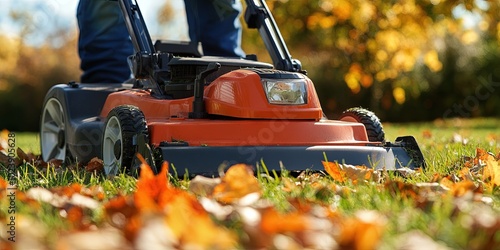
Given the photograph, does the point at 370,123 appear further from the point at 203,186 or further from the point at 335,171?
the point at 203,186

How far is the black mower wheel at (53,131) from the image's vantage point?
164 inches

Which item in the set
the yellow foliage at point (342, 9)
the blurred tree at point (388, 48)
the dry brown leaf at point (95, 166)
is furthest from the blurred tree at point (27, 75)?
the dry brown leaf at point (95, 166)

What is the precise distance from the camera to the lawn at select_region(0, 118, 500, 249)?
56.6 inches

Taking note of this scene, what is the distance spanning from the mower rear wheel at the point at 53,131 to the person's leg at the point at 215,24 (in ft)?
2.85

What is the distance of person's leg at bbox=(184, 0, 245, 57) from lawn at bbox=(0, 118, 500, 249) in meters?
1.64

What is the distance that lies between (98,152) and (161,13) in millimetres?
14651

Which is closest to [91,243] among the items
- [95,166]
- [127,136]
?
[127,136]

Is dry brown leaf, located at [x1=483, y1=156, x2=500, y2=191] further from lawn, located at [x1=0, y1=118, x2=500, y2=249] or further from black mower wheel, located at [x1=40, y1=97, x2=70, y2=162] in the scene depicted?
black mower wheel, located at [x1=40, y1=97, x2=70, y2=162]

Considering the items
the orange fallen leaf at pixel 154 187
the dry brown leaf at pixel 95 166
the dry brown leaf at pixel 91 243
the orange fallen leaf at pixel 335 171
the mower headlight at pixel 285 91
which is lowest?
the dry brown leaf at pixel 95 166

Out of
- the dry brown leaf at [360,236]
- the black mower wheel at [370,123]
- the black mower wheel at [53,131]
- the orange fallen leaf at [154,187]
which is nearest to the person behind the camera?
the dry brown leaf at [360,236]

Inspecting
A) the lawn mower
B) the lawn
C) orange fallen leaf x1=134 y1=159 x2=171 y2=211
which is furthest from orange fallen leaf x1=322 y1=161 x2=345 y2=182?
orange fallen leaf x1=134 y1=159 x2=171 y2=211

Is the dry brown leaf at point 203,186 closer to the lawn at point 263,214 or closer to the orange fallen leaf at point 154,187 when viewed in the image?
the lawn at point 263,214

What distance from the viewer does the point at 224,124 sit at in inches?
122

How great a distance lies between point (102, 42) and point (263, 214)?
10.4ft
